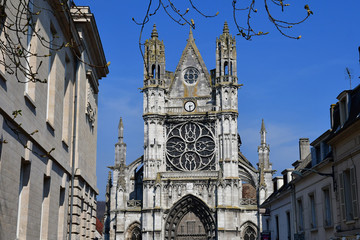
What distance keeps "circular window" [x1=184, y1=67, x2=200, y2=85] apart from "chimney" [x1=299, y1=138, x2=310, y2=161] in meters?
26.2

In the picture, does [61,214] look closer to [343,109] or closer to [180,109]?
[343,109]

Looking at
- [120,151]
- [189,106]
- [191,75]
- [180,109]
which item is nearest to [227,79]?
[189,106]

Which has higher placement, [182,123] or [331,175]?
[182,123]

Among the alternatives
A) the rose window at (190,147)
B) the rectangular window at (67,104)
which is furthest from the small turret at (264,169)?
the rectangular window at (67,104)

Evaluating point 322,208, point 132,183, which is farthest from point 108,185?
point 322,208

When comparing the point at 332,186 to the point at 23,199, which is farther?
the point at 332,186

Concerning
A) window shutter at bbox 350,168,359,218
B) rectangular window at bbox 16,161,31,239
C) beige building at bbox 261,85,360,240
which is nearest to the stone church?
beige building at bbox 261,85,360,240

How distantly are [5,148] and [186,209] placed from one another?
43113mm


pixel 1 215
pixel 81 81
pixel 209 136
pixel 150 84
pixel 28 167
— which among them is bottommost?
pixel 1 215

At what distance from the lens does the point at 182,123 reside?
5397cm

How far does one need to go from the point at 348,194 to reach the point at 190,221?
35.7 m

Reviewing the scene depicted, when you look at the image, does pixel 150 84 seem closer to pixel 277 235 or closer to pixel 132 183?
pixel 132 183

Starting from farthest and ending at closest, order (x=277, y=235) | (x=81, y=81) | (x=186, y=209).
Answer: (x=186, y=209), (x=277, y=235), (x=81, y=81)

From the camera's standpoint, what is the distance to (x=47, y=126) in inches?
531
